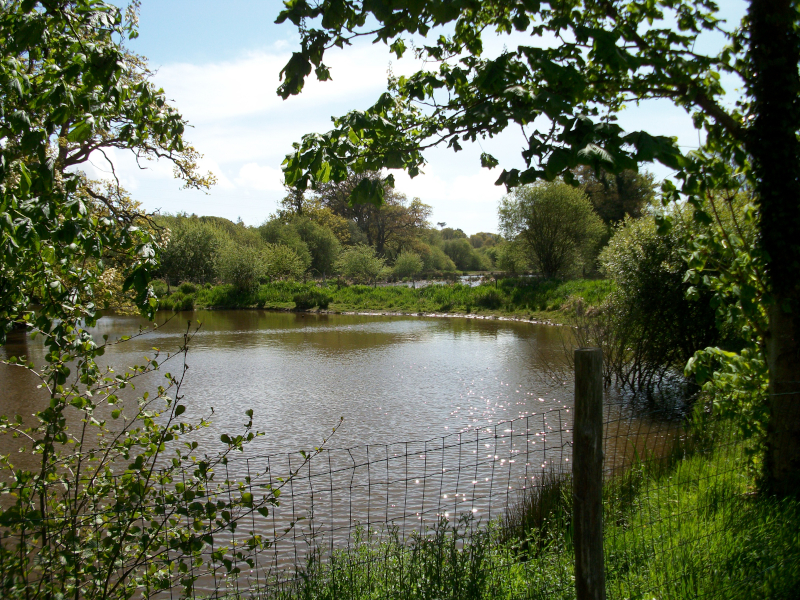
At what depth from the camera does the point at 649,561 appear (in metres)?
3.30

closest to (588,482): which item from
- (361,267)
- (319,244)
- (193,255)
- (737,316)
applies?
(737,316)

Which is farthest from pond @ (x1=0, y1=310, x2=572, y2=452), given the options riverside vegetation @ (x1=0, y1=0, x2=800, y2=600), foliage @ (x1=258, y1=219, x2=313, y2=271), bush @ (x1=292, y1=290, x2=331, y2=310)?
foliage @ (x1=258, y1=219, x2=313, y2=271)

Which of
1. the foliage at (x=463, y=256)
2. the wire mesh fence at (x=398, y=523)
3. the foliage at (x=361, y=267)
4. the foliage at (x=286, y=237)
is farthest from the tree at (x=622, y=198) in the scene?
the wire mesh fence at (x=398, y=523)

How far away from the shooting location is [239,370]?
46.7 ft

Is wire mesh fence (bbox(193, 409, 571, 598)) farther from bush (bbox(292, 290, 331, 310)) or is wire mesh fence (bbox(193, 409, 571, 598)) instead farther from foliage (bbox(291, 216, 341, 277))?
foliage (bbox(291, 216, 341, 277))

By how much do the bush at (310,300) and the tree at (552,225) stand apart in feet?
36.2

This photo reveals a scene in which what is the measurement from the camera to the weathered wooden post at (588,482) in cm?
240

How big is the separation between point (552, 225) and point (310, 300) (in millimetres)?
14216

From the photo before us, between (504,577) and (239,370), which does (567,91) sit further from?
(239,370)

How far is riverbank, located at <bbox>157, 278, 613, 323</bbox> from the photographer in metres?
26.0

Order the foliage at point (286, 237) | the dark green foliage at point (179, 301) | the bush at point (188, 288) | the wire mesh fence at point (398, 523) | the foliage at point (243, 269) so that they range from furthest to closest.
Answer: the foliage at point (286, 237) < the bush at point (188, 288) < the foliage at point (243, 269) < the dark green foliage at point (179, 301) < the wire mesh fence at point (398, 523)

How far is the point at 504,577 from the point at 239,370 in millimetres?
11651

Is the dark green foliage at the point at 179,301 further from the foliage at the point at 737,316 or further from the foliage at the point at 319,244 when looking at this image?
the foliage at the point at 737,316

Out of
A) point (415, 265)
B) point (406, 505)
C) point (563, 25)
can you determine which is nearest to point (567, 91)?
point (563, 25)
